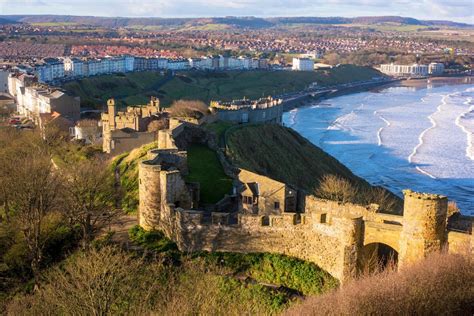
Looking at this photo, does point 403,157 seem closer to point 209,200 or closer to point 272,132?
point 272,132

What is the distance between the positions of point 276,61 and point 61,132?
155 meters

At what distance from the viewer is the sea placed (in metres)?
55.4

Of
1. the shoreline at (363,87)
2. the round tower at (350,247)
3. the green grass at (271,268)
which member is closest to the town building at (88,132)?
the green grass at (271,268)

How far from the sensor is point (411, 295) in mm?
16656

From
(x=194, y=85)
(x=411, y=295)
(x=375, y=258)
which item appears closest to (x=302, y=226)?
(x=375, y=258)

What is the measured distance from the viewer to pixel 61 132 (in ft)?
161

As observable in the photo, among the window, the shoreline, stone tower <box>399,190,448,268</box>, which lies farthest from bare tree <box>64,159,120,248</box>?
the shoreline

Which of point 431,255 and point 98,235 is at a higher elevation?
point 431,255

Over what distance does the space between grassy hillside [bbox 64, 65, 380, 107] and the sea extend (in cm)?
1515

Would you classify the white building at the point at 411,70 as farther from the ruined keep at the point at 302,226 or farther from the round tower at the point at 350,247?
the round tower at the point at 350,247

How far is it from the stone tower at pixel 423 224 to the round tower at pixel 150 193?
33.4 ft

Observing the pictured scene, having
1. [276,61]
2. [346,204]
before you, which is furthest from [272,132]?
[276,61]

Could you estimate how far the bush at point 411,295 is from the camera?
16.0 meters

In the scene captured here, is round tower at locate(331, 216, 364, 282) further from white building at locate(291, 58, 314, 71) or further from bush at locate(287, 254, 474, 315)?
white building at locate(291, 58, 314, 71)
